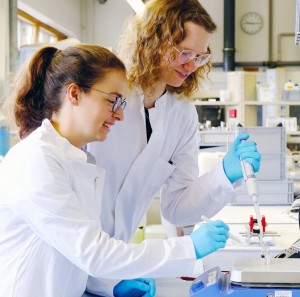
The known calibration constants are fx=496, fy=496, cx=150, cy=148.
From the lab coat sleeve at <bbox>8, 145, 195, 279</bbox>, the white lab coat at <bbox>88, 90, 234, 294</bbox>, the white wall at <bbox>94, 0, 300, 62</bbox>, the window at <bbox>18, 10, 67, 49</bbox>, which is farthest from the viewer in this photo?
the white wall at <bbox>94, 0, 300, 62</bbox>

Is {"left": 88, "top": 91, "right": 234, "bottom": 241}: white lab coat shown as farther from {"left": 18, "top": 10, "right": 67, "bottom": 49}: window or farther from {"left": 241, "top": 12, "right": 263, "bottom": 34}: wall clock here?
{"left": 241, "top": 12, "right": 263, "bottom": 34}: wall clock

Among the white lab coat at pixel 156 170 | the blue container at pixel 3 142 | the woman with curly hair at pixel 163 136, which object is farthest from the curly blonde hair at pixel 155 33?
the blue container at pixel 3 142

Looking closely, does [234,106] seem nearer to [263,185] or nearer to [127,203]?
[263,185]

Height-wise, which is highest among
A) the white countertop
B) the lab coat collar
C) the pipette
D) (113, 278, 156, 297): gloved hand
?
the lab coat collar

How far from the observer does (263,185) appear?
3.04m

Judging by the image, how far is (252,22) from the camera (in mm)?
8102

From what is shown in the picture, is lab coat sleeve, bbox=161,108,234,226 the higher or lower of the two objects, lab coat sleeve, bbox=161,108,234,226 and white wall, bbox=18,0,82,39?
the lower

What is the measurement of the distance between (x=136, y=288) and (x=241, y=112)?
357 centimetres

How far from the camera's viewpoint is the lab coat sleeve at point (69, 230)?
1.05 meters

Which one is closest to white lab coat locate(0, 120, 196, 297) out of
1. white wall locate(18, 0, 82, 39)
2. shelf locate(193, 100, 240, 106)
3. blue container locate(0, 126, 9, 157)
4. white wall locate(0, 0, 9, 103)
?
blue container locate(0, 126, 9, 157)

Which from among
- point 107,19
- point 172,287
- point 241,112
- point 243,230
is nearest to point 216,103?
point 241,112

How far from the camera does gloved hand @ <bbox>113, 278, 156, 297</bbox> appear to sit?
1345mm

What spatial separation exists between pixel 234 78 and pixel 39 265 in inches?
155

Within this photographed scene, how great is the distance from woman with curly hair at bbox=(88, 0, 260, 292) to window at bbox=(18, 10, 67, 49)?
4.55 m
